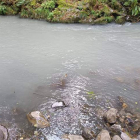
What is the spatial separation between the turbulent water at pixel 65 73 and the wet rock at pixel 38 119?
14cm

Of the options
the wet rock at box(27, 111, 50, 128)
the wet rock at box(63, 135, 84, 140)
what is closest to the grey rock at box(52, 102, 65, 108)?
the wet rock at box(27, 111, 50, 128)

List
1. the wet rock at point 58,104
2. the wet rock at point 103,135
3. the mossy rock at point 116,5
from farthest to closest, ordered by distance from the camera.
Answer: the mossy rock at point 116,5
the wet rock at point 58,104
the wet rock at point 103,135

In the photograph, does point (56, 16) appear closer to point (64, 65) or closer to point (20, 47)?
point (20, 47)

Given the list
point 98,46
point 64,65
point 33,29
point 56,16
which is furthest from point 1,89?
point 56,16

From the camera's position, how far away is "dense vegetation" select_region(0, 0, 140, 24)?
13.6 meters

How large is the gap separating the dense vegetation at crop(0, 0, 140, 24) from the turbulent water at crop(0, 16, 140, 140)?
211 centimetres

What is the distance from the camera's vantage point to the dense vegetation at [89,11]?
1357 cm

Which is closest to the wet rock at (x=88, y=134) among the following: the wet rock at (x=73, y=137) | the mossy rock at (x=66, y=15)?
the wet rock at (x=73, y=137)

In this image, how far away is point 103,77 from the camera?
6.56 metres

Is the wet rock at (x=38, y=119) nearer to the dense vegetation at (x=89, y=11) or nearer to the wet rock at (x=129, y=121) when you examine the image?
the wet rock at (x=129, y=121)

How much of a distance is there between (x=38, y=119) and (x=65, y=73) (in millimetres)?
2738

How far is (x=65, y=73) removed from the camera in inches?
270

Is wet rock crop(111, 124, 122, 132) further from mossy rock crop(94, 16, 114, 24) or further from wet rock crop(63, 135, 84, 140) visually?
mossy rock crop(94, 16, 114, 24)

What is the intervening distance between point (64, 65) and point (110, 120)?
12.1 ft
